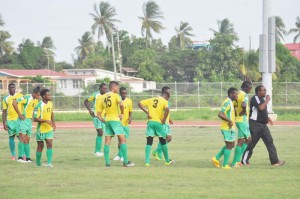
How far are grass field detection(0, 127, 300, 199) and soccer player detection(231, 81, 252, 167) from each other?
0.46 meters

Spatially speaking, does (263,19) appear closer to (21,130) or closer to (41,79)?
(21,130)

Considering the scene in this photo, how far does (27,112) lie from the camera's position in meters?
20.2

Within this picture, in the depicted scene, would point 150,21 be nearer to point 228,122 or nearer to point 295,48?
point 295,48

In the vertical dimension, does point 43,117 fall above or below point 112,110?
below

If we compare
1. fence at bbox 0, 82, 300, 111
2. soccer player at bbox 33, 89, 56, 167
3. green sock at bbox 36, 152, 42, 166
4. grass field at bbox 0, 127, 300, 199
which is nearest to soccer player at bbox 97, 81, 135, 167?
grass field at bbox 0, 127, 300, 199

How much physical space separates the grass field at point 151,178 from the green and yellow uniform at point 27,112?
0.88 meters

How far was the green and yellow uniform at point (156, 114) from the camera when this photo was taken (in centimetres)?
1838

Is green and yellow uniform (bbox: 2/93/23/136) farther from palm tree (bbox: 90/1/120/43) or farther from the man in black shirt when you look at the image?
palm tree (bbox: 90/1/120/43)

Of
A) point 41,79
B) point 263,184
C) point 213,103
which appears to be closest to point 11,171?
point 263,184

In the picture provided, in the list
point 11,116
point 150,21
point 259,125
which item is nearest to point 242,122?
point 259,125

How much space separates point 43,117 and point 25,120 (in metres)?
2.52

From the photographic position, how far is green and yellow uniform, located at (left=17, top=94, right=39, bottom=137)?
20.1 meters

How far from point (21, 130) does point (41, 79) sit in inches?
2142

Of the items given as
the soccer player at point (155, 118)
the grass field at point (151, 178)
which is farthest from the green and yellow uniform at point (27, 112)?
the soccer player at point (155, 118)
